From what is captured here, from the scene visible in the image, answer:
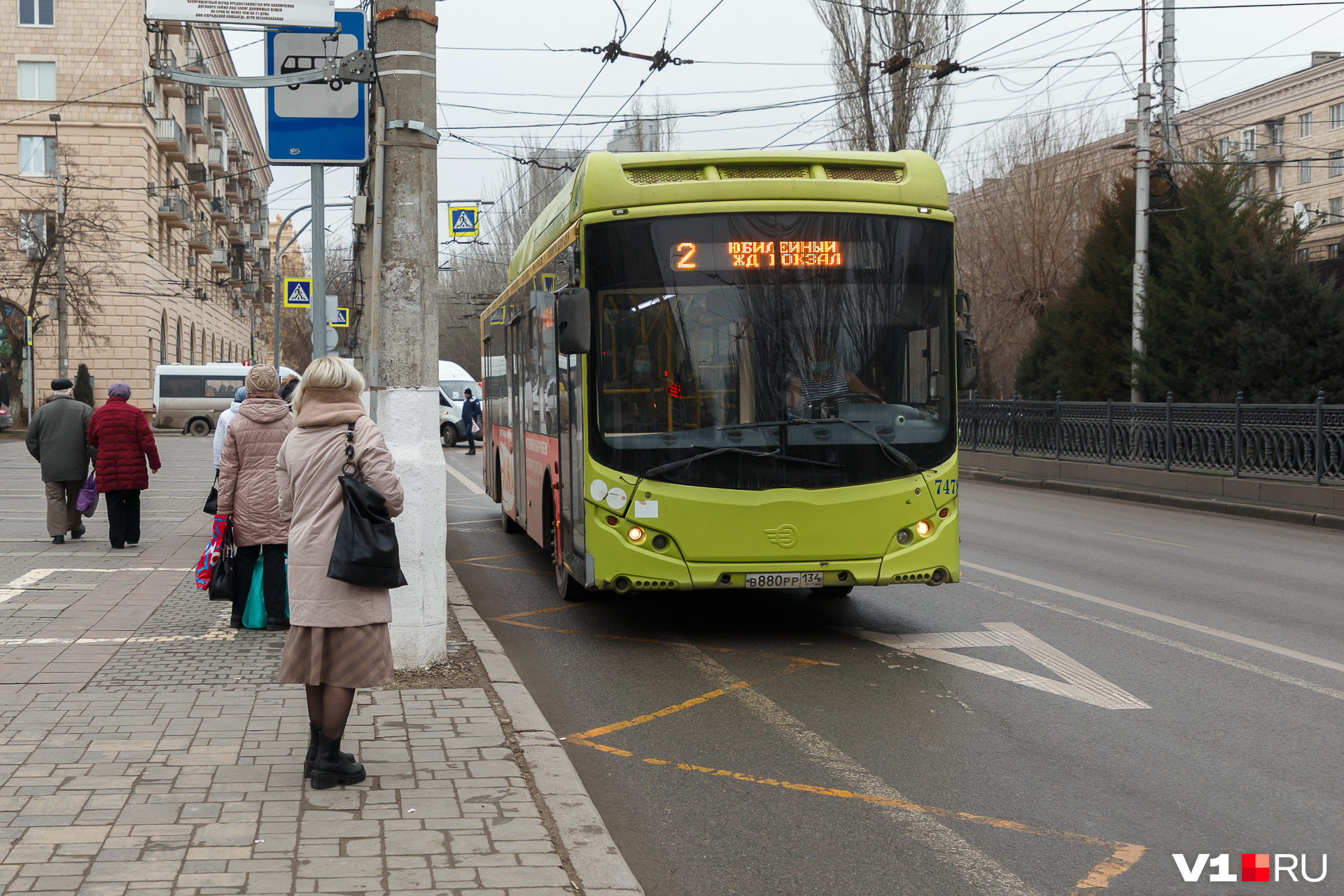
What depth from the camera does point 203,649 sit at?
7.36 meters

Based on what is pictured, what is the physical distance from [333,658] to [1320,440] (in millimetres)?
15785

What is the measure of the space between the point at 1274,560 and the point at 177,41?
56.2 m

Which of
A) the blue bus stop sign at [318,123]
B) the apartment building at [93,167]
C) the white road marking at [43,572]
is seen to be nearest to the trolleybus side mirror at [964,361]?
the blue bus stop sign at [318,123]

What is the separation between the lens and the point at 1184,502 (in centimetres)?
1894

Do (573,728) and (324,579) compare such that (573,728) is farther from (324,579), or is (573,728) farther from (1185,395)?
(1185,395)

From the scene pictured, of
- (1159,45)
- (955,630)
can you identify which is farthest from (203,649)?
(1159,45)

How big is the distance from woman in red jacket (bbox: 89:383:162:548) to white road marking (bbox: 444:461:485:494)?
25.4ft

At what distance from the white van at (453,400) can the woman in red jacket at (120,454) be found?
23441 mm

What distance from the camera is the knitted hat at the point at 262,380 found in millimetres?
8086

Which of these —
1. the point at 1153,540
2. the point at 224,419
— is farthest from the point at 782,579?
the point at 1153,540

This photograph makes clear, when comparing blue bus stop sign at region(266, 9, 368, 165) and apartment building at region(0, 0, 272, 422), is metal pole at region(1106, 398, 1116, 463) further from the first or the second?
apartment building at region(0, 0, 272, 422)

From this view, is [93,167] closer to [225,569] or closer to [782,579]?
[225,569]

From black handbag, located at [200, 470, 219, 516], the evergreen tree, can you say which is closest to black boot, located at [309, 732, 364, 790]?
black handbag, located at [200, 470, 219, 516]

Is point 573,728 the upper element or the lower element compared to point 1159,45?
lower
